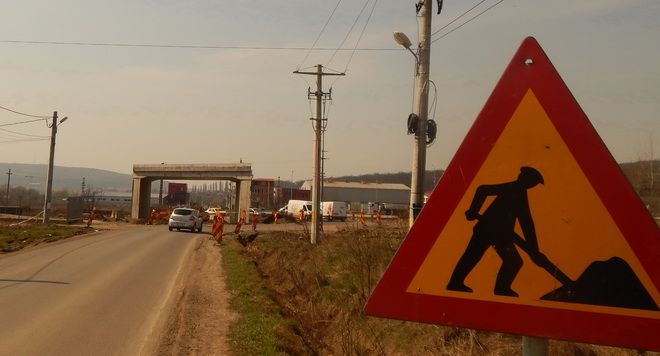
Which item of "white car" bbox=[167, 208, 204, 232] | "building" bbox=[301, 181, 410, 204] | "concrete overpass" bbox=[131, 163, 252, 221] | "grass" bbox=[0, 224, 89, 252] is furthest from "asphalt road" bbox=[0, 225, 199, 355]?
"building" bbox=[301, 181, 410, 204]

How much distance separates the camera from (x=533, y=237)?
81.8 inches

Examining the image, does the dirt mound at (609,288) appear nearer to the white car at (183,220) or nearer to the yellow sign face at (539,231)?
the yellow sign face at (539,231)

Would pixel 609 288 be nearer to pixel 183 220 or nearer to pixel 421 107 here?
pixel 421 107

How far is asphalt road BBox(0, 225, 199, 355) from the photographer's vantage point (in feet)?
24.0

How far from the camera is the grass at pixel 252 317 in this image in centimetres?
736

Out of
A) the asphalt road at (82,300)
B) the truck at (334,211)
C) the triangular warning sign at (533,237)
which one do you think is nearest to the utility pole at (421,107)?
the asphalt road at (82,300)

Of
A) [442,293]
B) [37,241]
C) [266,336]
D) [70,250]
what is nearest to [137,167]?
[37,241]

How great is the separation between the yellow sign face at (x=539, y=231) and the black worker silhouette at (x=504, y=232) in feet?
0.03

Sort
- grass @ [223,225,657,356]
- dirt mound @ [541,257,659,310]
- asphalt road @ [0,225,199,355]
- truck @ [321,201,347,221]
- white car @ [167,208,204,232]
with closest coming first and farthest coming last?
1. dirt mound @ [541,257,659,310]
2. grass @ [223,225,657,356]
3. asphalt road @ [0,225,199,355]
4. white car @ [167,208,204,232]
5. truck @ [321,201,347,221]

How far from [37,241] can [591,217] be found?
26306mm

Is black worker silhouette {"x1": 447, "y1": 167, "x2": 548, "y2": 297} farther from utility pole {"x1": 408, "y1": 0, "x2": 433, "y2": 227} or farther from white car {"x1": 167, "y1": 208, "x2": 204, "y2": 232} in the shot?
white car {"x1": 167, "y1": 208, "x2": 204, "y2": 232}

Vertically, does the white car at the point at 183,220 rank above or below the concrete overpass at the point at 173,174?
Answer: below

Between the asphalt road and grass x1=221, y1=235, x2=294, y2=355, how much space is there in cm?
130

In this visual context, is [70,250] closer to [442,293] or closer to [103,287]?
[103,287]
